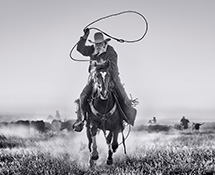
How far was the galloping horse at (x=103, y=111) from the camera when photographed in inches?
421

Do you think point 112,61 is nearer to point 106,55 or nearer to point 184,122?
point 106,55

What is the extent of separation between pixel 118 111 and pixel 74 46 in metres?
2.44

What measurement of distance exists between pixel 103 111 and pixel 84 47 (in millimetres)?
2125

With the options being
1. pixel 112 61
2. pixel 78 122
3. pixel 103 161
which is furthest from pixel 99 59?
pixel 103 161

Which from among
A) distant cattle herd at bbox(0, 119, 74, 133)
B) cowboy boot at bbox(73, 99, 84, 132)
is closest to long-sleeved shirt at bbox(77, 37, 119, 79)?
cowboy boot at bbox(73, 99, 84, 132)

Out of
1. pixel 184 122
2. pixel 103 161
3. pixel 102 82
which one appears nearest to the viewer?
pixel 102 82

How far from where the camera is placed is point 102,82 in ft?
34.7

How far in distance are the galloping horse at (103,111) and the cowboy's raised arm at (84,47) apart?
1.20 m

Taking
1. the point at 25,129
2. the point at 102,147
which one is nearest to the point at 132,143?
the point at 102,147

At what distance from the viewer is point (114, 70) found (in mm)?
11188

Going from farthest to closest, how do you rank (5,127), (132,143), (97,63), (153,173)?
(5,127) < (132,143) < (97,63) < (153,173)

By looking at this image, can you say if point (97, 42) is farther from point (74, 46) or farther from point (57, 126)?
point (57, 126)

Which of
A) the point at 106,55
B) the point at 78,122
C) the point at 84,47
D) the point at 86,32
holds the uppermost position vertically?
the point at 86,32

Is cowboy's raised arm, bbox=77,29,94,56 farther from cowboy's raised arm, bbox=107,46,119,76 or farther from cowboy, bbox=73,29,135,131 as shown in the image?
cowboy's raised arm, bbox=107,46,119,76
